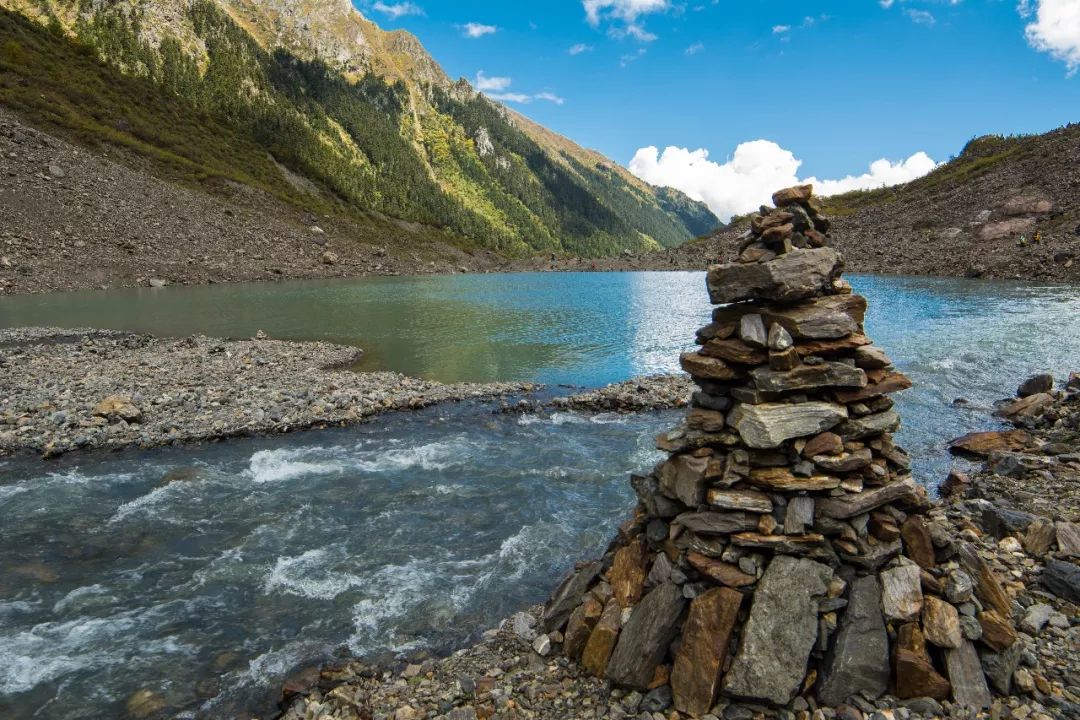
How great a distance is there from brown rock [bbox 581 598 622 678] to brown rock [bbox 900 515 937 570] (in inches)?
200

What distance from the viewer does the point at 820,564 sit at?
9.38 metres

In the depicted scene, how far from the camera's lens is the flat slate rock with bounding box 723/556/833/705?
339 inches

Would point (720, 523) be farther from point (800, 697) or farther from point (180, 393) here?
point (180, 393)

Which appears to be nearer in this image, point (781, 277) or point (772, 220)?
point (781, 277)

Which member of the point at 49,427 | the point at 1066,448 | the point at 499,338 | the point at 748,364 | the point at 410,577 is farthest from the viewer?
the point at 499,338

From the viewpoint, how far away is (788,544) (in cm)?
939

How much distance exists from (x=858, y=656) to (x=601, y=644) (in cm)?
395

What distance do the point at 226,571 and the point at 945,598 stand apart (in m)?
15.8

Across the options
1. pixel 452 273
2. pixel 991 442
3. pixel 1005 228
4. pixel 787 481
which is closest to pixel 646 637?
pixel 787 481

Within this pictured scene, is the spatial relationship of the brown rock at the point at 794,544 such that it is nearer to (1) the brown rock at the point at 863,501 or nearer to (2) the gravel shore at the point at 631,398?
(1) the brown rock at the point at 863,501

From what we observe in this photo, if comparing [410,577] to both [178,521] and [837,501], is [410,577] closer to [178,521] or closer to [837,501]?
[178,521]

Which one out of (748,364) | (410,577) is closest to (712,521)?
(748,364)

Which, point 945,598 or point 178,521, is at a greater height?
point 945,598

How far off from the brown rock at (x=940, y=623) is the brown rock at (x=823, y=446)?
2.61 m
